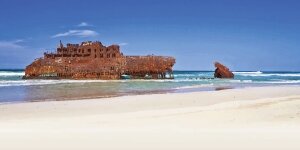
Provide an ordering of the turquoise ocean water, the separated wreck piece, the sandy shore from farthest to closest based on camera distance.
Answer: the separated wreck piece
the turquoise ocean water
the sandy shore

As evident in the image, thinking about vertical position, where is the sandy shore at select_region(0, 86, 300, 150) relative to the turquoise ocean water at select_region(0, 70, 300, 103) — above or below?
below

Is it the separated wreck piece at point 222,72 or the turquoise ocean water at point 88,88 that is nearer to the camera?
the turquoise ocean water at point 88,88

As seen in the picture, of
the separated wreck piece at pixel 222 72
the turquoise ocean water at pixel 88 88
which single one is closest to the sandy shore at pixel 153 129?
the turquoise ocean water at pixel 88 88

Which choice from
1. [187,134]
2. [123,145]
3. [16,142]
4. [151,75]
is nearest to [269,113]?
[187,134]

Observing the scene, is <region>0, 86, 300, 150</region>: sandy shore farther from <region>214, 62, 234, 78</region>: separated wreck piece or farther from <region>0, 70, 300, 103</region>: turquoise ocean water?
<region>214, 62, 234, 78</region>: separated wreck piece

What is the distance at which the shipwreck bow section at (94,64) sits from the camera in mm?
41897

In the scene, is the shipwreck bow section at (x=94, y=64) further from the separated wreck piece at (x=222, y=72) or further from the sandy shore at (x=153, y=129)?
the sandy shore at (x=153, y=129)

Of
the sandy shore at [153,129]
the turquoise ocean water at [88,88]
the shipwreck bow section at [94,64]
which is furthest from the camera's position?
the shipwreck bow section at [94,64]

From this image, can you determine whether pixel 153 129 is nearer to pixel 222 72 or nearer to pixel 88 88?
pixel 88 88

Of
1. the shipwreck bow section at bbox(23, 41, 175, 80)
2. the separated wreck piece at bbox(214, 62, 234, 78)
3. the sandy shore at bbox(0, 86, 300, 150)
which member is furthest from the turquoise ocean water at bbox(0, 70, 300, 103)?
the separated wreck piece at bbox(214, 62, 234, 78)

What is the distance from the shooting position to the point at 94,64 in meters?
42.1

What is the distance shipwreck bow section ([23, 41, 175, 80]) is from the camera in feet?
137

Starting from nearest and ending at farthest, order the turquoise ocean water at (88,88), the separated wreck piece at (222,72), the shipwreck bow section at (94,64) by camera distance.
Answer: the turquoise ocean water at (88,88) → the shipwreck bow section at (94,64) → the separated wreck piece at (222,72)

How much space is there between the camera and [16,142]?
6.39m
